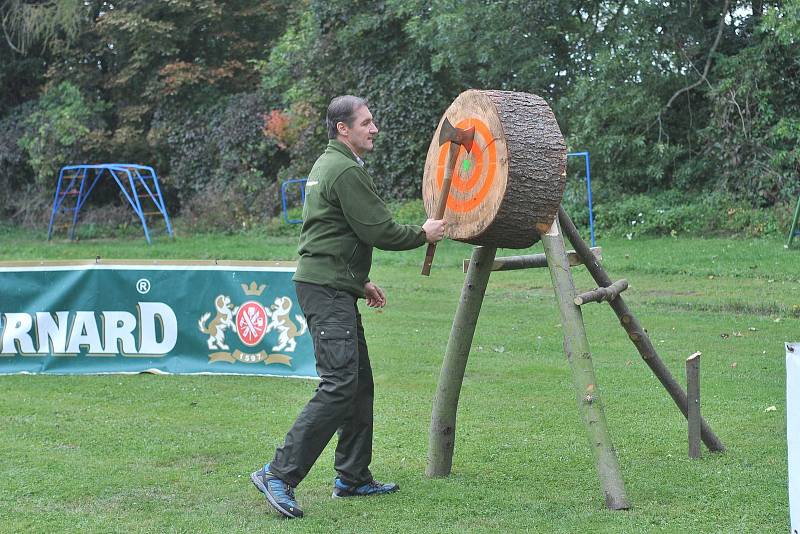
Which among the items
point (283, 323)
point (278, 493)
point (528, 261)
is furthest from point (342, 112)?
point (283, 323)

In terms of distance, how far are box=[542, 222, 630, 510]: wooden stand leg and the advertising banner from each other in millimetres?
4362

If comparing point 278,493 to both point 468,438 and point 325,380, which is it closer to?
point 325,380

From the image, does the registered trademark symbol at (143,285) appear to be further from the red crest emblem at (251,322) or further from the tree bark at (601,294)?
the tree bark at (601,294)

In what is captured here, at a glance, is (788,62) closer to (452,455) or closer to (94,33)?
(452,455)

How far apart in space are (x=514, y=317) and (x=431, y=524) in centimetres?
700

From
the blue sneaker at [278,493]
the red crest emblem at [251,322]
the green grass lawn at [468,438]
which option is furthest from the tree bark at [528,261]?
the red crest emblem at [251,322]

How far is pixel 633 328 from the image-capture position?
595cm

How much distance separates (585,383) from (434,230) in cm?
115

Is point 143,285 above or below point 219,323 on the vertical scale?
above

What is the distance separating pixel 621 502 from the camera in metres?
5.18

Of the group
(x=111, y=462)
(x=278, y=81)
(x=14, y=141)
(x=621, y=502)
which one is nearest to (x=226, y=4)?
(x=278, y=81)

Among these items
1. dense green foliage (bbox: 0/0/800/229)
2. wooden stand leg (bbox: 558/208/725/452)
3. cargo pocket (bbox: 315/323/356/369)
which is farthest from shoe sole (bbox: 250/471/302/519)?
dense green foliage (bbox: 0/0/800/229)

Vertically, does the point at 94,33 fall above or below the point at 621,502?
above

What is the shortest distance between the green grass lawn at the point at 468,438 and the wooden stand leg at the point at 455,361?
15 cm
